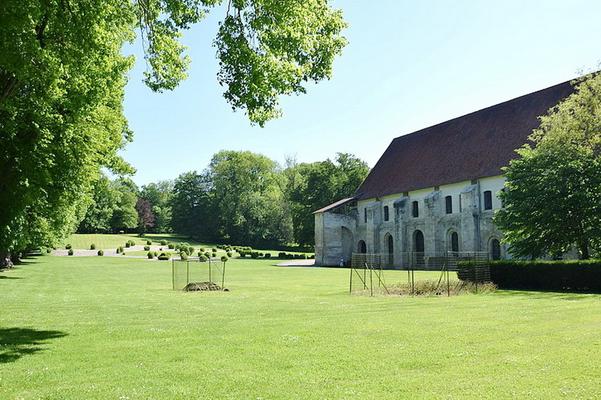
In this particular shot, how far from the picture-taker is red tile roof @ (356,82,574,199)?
43325 mm

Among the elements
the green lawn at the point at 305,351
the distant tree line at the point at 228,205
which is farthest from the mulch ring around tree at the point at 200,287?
the distant tree line at the point at 228,205

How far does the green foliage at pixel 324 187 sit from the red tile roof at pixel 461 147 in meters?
13.6

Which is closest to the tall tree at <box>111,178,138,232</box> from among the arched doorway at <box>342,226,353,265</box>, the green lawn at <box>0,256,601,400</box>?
the arched doorway at <box>342,226,353,265</box>

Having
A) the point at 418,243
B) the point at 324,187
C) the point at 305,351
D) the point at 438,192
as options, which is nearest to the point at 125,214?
the point at 324,187

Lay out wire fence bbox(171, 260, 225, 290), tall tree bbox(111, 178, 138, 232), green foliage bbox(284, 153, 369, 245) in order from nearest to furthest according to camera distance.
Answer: wire fence bbox(171, 260, 225, 290) → green foliage bbox(284, 153, 369, 245) → tall tree bbox(111, 178, 138, 232)

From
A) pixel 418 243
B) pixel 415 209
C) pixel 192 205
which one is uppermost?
pixel 192 205

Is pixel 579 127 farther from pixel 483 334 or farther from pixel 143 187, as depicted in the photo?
pixel 143 187

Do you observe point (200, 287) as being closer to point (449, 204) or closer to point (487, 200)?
point (487, 200)

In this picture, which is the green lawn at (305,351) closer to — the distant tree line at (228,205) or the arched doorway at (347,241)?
the arched doorway at (347,241)

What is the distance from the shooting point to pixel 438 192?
49.2 m

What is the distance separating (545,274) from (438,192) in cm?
2626

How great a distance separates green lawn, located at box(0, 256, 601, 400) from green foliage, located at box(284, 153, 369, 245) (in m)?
58.4

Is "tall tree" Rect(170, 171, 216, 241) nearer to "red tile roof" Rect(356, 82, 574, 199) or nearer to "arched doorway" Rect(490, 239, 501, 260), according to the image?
"red tile roof" Rect(356, 82, 574, 199)

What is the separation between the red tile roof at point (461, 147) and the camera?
4333cm
